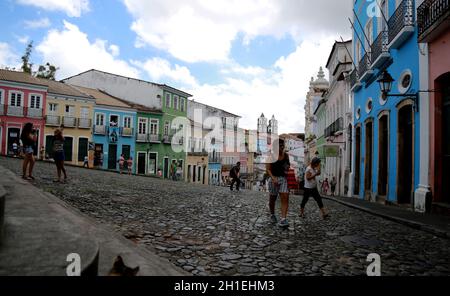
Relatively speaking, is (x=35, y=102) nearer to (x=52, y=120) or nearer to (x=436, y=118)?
(x=52, y=120)

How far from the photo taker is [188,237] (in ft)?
15.7

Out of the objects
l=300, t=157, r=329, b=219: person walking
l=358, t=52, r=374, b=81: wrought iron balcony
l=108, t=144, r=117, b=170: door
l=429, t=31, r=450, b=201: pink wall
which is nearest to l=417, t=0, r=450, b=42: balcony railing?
l=429, t=31, r=450, b=201: pink wall

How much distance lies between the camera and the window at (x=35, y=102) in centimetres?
3188

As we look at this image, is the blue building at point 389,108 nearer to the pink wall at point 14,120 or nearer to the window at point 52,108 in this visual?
the pink wall at point 14,120

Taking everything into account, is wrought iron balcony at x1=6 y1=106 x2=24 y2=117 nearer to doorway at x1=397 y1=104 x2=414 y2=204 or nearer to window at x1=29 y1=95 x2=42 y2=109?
window at x1=29 y1=95 x2=42 y2=109

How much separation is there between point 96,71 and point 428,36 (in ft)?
130

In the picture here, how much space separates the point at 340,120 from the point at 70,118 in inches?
1015

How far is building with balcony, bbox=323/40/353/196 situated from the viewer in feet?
66.2

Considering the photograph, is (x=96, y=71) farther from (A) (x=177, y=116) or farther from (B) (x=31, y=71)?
(A) (x=177, y=116)

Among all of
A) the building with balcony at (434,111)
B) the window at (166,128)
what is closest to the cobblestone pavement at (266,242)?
the building with balcony at (434,111)

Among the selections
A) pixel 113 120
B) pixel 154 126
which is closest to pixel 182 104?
pixel 154 126

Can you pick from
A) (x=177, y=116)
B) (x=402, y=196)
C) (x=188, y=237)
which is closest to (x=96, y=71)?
(x=177, y=116)

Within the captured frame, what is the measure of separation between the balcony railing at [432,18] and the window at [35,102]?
105 feet
